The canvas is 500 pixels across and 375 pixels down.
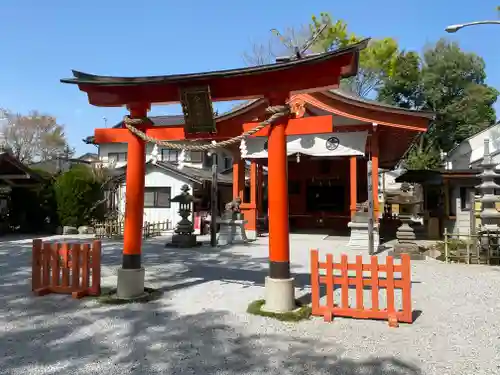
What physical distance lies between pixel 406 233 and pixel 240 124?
6.87 metres

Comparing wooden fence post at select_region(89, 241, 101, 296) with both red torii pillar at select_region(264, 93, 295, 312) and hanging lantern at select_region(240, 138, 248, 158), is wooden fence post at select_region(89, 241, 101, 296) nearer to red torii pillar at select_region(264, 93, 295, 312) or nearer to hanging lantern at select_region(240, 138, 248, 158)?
red torii pillar at select_region(264, 93, 295, 312)

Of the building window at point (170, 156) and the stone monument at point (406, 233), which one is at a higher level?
the building window at point (170, 156)

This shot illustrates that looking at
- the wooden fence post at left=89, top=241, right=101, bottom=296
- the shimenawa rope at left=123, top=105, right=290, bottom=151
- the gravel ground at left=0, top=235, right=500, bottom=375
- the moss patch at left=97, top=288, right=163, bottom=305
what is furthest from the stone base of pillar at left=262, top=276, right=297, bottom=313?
the wooden fence post at left=89, top=241, right=101, bottom=296

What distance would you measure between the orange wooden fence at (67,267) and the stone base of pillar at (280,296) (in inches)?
115

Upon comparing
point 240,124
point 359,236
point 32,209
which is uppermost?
point 240,124

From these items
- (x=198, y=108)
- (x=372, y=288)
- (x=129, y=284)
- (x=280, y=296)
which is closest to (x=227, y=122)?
(x=198, y=108)

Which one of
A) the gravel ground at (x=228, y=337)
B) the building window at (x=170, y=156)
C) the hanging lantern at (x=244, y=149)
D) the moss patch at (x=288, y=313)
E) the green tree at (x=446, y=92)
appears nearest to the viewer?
the gravel ground at (x=228, y=337)

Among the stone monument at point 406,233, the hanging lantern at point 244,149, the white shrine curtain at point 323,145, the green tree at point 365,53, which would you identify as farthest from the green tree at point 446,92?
the stone monument at point 406,233

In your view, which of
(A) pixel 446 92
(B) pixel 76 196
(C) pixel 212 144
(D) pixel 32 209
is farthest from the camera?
(A) pixel 446 92

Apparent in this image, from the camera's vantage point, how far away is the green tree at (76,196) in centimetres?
1861

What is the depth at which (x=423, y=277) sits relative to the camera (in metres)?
7.97

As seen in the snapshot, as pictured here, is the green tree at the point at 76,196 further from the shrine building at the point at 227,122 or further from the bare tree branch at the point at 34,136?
the bare tree branch at the point at 34,136

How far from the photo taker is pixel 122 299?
6.00 meters

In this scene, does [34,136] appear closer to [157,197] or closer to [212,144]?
[157,197]
